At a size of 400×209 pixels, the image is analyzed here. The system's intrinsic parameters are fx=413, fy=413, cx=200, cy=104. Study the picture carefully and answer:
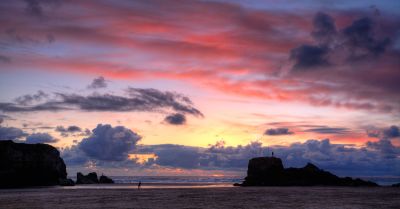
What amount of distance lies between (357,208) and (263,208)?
53.2 feet

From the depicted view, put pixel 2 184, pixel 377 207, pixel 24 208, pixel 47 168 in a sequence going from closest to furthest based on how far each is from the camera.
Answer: pixel 24 208 → pixel 377 207 → pixel 2 184 → pixel 47 168

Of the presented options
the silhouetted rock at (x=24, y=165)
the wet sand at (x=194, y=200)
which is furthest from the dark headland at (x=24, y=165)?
the wet sand at (x=194, y=200)

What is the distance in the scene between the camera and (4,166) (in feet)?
560

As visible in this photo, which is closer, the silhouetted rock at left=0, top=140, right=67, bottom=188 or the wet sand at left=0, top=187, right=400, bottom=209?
the wet sand at left=0, top=187, right=400, bottom=209

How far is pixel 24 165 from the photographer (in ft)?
592

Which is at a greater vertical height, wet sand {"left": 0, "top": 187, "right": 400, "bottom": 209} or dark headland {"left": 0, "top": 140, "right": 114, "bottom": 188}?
dark headland {"left": 0, "top": 140, "right": 114, "bottom": 188}

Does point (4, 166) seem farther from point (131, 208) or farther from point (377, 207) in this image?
point (377, 207)

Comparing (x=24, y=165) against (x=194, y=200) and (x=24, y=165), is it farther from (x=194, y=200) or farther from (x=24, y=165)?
(x=194, y=200)

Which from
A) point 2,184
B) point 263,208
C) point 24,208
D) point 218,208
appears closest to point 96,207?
point 24,208

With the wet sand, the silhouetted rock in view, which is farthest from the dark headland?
the wet sand

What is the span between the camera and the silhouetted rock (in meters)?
172

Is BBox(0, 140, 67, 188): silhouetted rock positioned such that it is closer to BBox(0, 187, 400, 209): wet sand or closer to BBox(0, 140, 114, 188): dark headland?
BBox(0, 140, 114, 188): dark headland

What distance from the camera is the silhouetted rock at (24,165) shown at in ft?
563

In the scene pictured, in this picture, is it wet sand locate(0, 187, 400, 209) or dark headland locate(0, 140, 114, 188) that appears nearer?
wet sand locate(0, 187, 400, 209)
